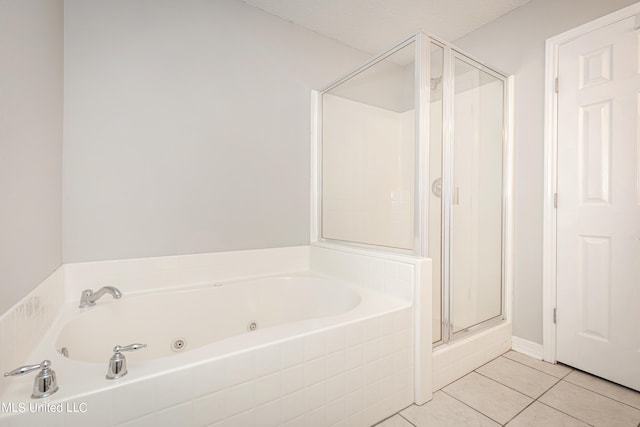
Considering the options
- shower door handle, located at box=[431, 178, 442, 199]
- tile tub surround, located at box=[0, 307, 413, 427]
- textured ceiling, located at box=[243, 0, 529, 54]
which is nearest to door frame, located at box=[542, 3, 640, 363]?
textured ceiling, located at box=[243, 0, 529, 54]

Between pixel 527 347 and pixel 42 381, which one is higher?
pixel 42 381

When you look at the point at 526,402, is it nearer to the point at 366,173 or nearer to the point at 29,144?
the point at 366,173

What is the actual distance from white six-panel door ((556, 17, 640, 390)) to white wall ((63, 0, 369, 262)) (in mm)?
1687

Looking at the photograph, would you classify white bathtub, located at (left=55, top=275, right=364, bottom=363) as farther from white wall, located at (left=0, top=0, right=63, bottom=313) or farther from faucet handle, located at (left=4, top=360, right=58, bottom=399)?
faucet handle, located at (left=4, top=360, right=58, bottom=399)

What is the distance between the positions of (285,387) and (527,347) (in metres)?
1.81

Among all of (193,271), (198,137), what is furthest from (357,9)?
(193,271)

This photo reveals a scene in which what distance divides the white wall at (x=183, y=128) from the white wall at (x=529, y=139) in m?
1.44

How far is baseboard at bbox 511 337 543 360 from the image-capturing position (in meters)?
1.90

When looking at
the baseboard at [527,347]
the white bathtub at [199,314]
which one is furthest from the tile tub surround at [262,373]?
the baseboard at [527,347]

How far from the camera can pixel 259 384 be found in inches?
38.1

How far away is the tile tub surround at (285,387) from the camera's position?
78 centimetres

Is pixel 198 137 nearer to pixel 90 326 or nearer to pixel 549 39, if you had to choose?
pixel 90 326

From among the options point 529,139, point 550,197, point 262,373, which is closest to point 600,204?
point 550,197

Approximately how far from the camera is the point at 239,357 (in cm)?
94
